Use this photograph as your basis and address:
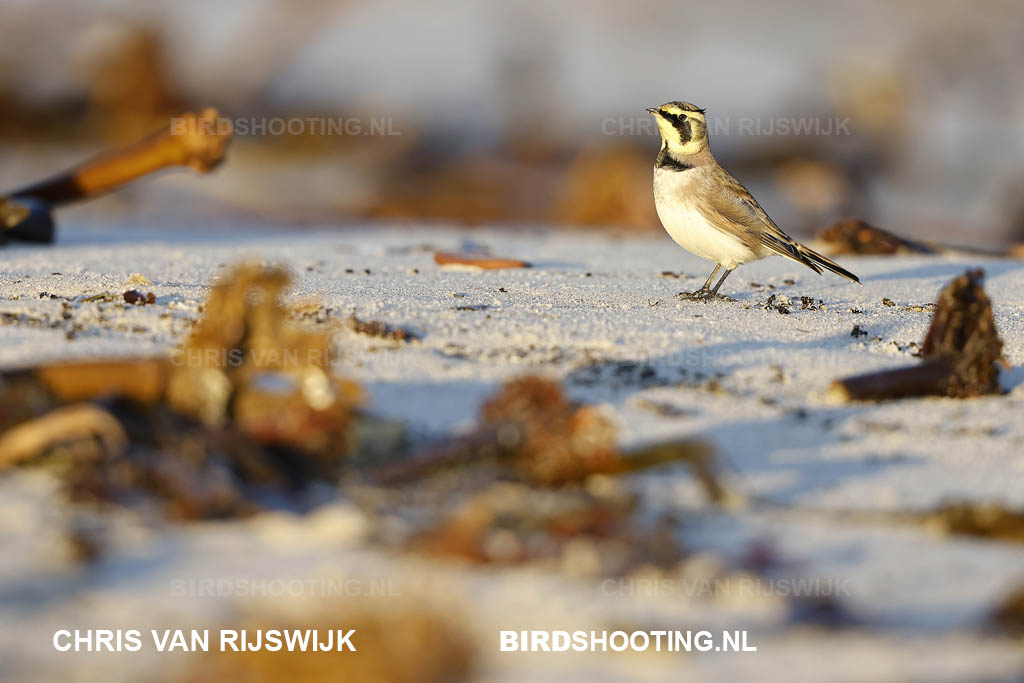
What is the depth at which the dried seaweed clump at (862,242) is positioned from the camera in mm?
6512

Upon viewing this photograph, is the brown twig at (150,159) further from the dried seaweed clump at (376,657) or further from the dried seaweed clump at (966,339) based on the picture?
the dried seaweed clump at (376,657)

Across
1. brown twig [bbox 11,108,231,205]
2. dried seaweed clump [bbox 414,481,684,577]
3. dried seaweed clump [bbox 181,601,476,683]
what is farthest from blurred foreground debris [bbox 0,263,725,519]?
brown twig [bbox 11,108,231,205]

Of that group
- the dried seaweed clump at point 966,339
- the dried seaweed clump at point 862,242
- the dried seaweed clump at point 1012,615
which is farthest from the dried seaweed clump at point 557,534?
the dried seaweed clump at point 862,242

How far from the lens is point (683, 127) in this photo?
17.6ft

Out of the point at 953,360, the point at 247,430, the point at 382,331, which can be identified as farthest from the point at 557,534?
the point at 953,360

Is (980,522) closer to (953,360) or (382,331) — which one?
(953,360)

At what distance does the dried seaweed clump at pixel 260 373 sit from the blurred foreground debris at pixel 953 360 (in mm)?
1445

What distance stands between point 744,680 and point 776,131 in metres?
13.5

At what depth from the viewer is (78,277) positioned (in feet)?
14.9

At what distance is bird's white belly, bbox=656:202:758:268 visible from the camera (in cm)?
507

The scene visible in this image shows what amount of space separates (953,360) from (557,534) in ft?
5.54

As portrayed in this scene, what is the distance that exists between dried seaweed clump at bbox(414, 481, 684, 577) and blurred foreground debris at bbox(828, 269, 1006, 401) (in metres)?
1.13

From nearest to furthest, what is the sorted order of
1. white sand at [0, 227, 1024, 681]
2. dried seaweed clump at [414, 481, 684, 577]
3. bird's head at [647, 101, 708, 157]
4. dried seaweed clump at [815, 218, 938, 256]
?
white sand at [0, 227, 1024, 681], dried seaweed clump at [414, 481, 684, 577], bird's head at [647, 101, 708, 157], dried seaweed clump at [815, 218, 938, 256]

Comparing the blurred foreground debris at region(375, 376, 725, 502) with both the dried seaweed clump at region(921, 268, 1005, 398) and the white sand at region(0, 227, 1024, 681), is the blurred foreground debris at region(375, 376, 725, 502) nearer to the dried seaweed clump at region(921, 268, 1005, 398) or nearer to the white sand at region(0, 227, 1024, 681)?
the white sand at region(0, 227, 1024, 681)
